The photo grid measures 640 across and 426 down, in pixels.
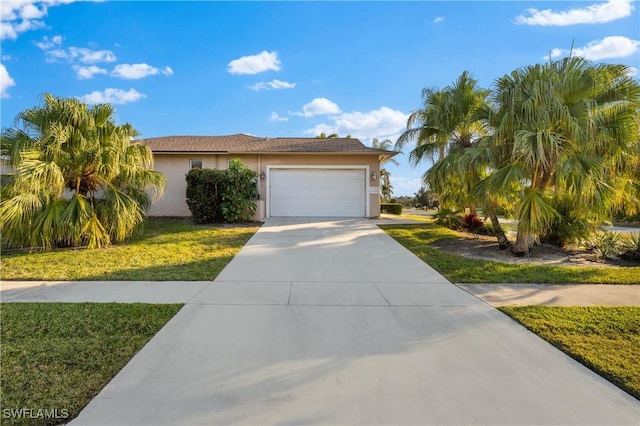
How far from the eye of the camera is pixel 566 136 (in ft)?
24.1

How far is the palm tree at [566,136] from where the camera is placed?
6922mm

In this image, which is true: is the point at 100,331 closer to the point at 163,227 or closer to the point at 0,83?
the point at 0,83

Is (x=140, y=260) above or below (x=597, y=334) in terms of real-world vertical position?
above

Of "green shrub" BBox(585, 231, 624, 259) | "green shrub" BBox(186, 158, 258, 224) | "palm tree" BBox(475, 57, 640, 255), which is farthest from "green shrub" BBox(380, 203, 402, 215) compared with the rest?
"palm tree" BBox(475, 57, 640, 255)

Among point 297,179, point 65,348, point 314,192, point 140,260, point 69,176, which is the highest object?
point 297,179

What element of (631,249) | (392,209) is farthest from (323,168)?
(631,249)

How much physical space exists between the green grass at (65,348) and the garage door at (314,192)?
11.2 meters

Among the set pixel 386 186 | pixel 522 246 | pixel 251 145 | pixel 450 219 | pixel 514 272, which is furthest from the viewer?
pixel 386 186

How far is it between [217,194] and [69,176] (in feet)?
15.9

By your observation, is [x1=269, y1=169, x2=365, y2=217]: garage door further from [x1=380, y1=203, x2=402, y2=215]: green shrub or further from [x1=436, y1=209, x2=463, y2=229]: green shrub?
[x1=380, y1=203, x2=402, y2=215]: green shrub

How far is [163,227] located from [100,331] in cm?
870

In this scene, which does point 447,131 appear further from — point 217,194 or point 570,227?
point 217,194

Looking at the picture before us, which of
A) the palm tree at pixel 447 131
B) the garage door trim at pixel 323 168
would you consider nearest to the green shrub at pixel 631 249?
the palm tree at pixel 447 131

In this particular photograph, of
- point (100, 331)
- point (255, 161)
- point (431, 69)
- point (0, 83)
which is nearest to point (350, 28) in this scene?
point (431, 69)
